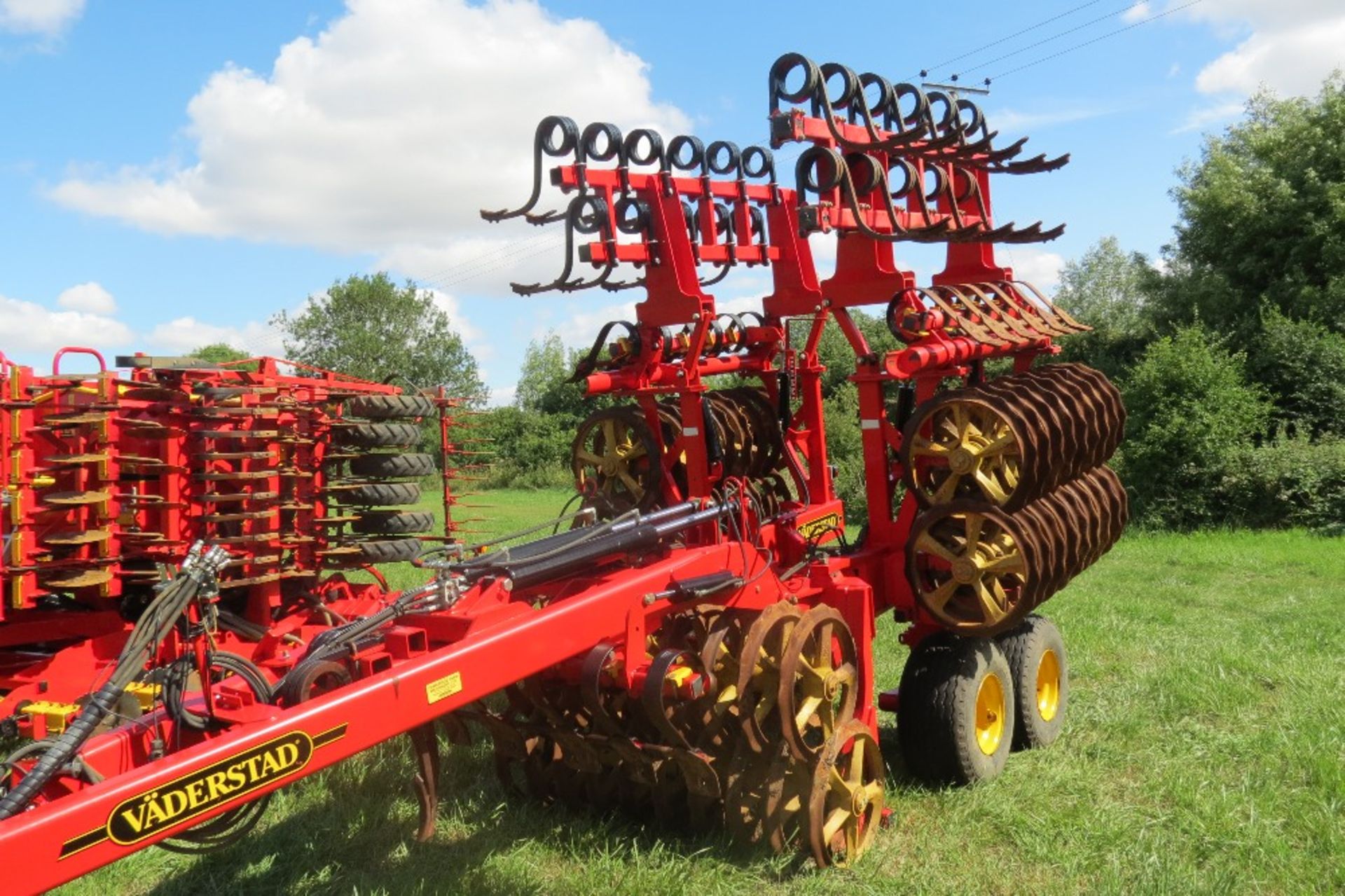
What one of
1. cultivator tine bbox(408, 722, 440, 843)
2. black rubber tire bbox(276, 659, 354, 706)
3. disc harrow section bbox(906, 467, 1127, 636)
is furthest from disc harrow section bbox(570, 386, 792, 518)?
black rubber tire bbox(276, 659, 354, 706)

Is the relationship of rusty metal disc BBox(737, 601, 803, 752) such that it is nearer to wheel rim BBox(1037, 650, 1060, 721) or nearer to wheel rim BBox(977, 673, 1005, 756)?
wheel rim BBox(977, 673, 1005, 756)

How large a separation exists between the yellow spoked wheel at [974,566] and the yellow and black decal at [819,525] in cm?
126

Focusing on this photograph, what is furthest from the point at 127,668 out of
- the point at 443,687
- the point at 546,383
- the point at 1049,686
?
the point at 546,383

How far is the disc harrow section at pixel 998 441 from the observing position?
537 cm

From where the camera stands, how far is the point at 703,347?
316 inches

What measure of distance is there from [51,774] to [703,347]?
5497 millimetres

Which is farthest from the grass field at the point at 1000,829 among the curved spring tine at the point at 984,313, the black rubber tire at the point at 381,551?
the curved spring tine at the point at 984,313

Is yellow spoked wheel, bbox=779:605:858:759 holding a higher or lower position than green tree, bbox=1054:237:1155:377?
lower

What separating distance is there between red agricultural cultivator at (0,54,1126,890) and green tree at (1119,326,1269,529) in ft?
34.7

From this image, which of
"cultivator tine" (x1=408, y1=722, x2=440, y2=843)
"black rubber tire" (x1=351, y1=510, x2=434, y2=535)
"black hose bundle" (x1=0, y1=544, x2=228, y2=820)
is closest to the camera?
"black hose bundle" (x1=0, y1=544, x2=228, y2=820)

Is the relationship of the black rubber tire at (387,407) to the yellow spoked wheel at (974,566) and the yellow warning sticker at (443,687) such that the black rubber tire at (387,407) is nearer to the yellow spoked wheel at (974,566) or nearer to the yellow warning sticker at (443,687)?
the yellow spoked wheel at (974,566)

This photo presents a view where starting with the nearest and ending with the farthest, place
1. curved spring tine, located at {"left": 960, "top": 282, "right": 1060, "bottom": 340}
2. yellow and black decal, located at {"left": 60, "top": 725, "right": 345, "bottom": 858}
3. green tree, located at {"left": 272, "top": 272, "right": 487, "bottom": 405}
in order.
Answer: yellow and black decal, located at {"left": 60, "top": 725, "right": 345, "bottom": 858} → curved spring tine, located at {"left": 960, "top": 282, "right": 1060, "bottom": 340} → green tree, located at {"left": 272, "top": 272, "right": 487, "bottom": 405}

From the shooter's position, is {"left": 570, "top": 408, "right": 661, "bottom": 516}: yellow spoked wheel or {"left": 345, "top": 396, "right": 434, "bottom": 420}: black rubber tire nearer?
{"left": 570, "top": 408, "right": 661, "bottom": 516}: yellow spoked wheel

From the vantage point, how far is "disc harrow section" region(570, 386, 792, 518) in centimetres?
761
